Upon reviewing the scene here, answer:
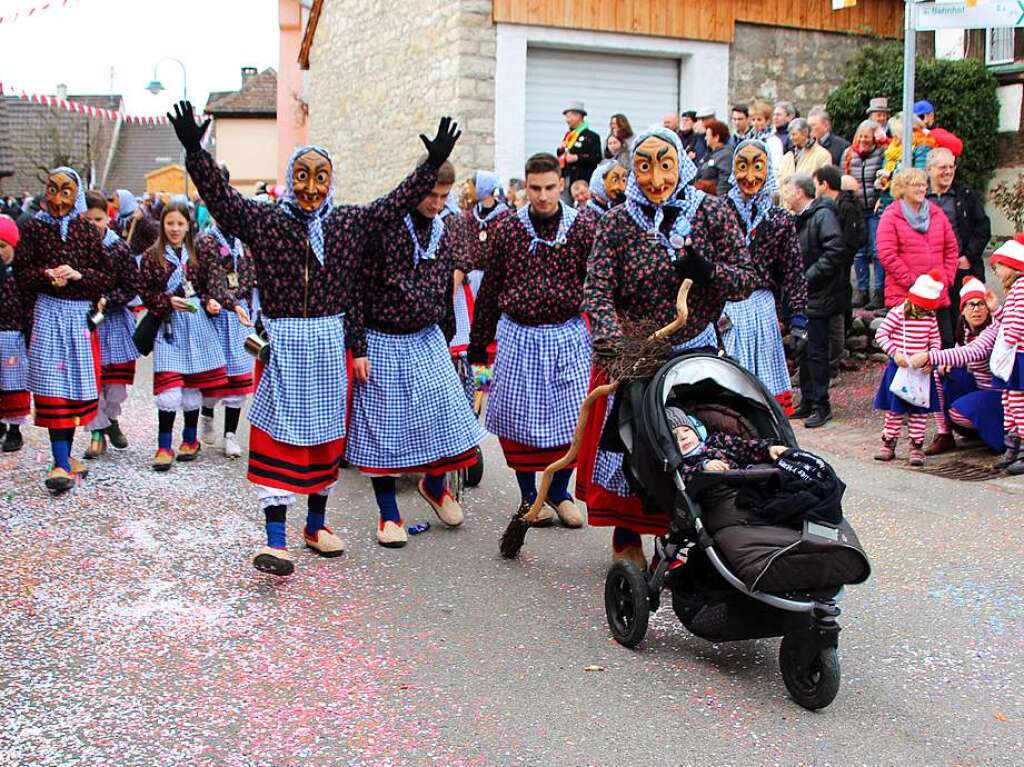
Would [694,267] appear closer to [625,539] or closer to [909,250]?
[625,539]

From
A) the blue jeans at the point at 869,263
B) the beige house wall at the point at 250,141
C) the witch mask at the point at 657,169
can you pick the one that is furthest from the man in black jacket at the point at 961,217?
the beige house wall at the point at 250,141

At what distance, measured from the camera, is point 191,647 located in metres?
5.07

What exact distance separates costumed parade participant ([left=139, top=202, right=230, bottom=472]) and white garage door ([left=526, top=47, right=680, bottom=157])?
345 inches

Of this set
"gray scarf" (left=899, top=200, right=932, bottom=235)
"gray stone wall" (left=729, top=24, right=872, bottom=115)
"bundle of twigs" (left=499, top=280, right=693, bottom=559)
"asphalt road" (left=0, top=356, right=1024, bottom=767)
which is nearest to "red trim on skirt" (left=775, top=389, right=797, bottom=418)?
"asphalt road" (left=0, top=356, right=1024, bottom=767)

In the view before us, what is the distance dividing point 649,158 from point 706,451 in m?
1.49

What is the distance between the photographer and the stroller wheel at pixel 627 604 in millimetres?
4891

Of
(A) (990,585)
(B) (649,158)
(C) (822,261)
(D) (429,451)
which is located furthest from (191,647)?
(C) (822,261)

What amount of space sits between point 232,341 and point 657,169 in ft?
16.0

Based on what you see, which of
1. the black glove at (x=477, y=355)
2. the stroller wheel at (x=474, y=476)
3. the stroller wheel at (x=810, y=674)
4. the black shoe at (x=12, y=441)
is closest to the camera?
the stroller wheel at (x=810, y=674)

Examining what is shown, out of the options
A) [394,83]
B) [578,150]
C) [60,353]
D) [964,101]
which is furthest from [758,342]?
[394,83]

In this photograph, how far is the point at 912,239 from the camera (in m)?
9.80

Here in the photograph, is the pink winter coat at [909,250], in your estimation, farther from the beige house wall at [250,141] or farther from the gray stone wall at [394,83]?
the beige house wall at [250,141]

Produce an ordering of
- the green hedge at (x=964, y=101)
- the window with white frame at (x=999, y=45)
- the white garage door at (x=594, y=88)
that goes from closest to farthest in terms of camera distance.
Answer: the green hedge at (x=964, y=101)
the window with white frame at (x=999, y=45)
the white garage door at (x=594, y=88)

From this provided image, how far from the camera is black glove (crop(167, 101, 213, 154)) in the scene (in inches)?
222
